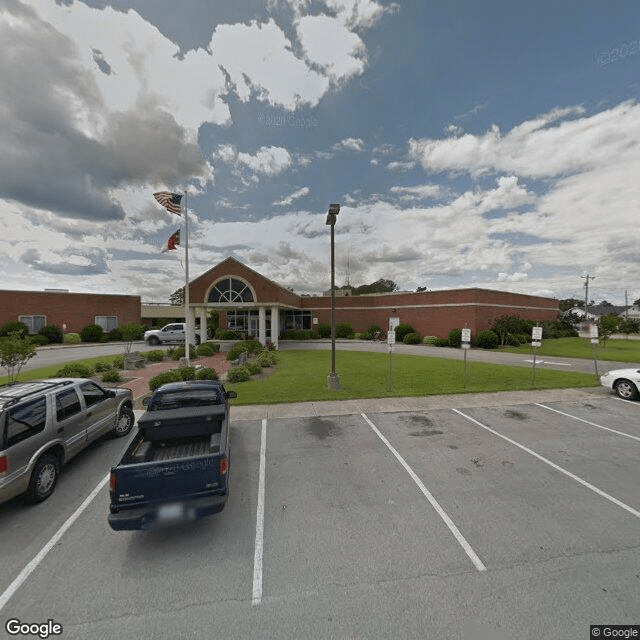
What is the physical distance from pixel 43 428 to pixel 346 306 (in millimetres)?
36614

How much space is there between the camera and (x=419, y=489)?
17.5 feet

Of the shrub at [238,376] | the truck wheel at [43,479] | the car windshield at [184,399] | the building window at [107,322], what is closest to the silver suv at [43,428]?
the truck wheel at [43,479]

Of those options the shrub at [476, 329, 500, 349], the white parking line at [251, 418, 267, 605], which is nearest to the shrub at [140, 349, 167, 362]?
the white parking line at [251, 418, 267, 605]

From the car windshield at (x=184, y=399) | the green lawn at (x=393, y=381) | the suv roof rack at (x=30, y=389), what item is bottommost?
the green lawn at (x=393, y=381)

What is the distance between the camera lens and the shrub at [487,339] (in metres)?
27.6

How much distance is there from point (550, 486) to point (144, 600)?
6.33 m

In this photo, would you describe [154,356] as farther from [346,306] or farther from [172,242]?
[346,306]

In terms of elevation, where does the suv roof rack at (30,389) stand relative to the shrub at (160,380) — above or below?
above

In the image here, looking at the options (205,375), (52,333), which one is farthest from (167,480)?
(52,333)

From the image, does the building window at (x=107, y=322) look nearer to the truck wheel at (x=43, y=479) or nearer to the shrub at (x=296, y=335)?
the shrub at (x=296, y=335)

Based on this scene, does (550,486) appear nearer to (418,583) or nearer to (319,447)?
(418,583)

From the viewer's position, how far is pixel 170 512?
3979 mm

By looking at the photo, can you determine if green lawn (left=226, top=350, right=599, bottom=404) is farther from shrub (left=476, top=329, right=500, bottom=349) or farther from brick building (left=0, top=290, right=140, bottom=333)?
brick building (left=0, top=290, right=140, bottom=333)

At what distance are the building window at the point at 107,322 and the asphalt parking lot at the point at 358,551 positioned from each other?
35191mm
